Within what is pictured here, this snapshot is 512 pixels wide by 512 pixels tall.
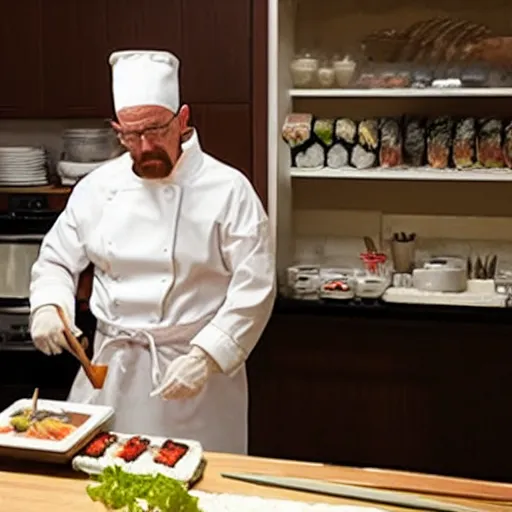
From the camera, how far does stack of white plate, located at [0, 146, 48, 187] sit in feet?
11.6

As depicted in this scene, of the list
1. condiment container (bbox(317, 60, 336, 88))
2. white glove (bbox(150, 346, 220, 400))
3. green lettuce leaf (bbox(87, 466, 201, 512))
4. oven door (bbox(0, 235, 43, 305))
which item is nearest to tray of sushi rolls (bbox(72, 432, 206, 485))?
green lettuce leaf (bbox(87, 466, 201, 512))

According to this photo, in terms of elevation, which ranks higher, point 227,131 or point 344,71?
point 344,71

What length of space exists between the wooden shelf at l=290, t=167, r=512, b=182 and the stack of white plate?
0.94 meters

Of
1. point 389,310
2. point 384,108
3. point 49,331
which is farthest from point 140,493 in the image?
point 384,108

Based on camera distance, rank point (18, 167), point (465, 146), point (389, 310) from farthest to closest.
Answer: point (18, 167), point (465, 146), point (389, 310)

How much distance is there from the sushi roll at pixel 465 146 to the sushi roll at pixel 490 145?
0.02 meters

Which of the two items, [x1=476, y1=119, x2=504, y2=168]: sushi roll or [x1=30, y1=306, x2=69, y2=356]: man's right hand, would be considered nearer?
[x1=30, y1=306, x2=69, y2=356]: man's right hand

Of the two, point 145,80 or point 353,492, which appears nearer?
point 353,492

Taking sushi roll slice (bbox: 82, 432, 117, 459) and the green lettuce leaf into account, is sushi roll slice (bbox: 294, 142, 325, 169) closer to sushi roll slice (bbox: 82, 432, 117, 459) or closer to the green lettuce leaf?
sushi roll slice (bbox: 82, 432, 117, 459)

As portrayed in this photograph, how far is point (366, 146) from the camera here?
3391mm

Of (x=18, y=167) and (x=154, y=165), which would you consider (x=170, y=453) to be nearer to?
(x=154, y=165)

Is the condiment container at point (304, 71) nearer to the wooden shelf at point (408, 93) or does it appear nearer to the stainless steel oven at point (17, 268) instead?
the wooden shelf at point (408, 93)

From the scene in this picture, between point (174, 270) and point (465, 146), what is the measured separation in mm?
1339

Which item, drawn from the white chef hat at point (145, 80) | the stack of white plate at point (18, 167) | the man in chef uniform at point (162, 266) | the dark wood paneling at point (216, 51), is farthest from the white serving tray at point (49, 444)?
the stack of white plate at point (18, 167)
